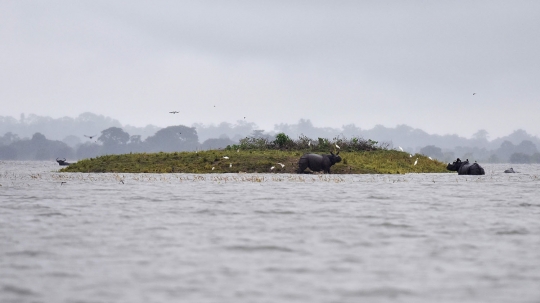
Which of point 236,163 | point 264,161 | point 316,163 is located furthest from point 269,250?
point 236,163

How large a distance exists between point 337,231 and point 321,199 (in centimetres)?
809

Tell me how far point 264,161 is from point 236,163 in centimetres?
208

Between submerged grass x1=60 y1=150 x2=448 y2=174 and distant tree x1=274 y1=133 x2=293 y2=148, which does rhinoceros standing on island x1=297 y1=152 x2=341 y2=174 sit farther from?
distant tree x1=274 y1=133 x2=293 y2=148

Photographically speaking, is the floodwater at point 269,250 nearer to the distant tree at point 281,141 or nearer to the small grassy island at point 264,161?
the small grassy island at point 264,161

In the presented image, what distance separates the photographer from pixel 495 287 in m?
8.77

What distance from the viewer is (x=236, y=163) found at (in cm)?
4684

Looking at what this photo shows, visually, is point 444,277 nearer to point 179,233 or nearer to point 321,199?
point 179,233

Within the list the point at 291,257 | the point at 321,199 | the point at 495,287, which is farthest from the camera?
the point at 321,199

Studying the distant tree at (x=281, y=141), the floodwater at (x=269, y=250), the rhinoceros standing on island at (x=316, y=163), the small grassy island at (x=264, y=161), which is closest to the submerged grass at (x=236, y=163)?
the small grassy island at (x=264, y=161)

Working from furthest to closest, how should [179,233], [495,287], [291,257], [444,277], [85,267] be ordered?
[179,233] < [291,257] < [85,267] < [444,277] < [495,287]

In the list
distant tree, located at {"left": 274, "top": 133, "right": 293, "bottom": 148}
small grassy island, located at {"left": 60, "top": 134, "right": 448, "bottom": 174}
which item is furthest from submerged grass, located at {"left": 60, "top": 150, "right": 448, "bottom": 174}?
distant tree, located at {"left": 274, "top": 133, "right": 293, "bottom": 148}

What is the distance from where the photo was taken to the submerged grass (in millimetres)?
45906

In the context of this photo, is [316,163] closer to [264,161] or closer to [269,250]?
[264,161]

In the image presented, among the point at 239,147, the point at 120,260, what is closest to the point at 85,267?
the point at 120,260
